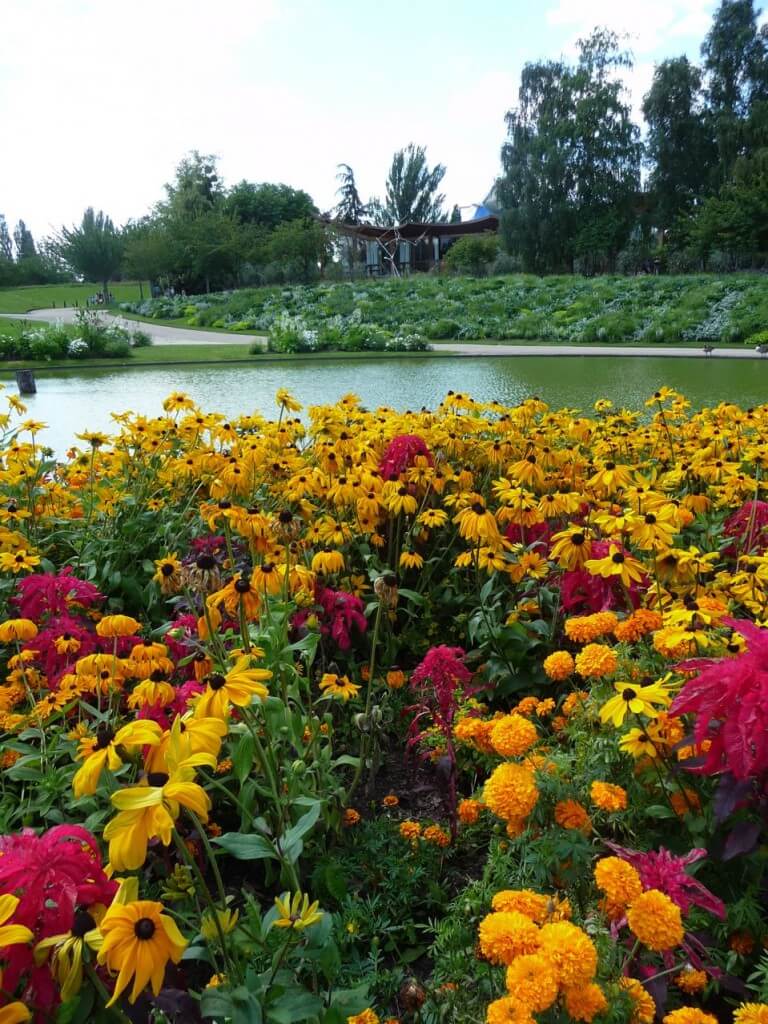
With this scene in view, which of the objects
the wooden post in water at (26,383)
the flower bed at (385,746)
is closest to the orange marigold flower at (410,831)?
the flower bed at (385,746)

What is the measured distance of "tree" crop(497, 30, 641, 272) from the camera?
92.7ft

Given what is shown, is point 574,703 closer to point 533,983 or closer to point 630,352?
point 533,983

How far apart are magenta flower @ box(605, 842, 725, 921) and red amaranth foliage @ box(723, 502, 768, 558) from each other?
1.26 m

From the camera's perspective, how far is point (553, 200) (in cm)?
2836

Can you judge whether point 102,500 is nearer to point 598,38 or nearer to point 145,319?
point 145,319

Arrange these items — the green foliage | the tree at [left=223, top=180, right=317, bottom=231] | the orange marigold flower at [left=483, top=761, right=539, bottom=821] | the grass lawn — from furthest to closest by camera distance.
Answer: the tree at [left=223, top=180, right=317, bottom=231]
the grass lawn
the green foliage
the orange marigold flower at [left=483, top=761, right=539, bottom=821]

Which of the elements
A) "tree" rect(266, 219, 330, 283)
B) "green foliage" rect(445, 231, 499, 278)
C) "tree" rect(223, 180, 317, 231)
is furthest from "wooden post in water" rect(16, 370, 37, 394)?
"tree" rect(223, 180, 317, 231)

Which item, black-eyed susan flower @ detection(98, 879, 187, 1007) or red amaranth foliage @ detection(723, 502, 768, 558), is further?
red amaranth foliage @ detection(723, 502, 768, 558)

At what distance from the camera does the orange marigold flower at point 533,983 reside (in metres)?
0.71

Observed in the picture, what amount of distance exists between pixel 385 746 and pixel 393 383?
6.66 meters

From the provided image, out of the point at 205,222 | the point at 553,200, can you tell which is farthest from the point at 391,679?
the point at 205,222

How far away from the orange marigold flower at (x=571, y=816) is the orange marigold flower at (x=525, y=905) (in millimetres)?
242

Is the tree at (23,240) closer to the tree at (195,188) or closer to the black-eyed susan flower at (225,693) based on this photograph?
the tree at (195,188)

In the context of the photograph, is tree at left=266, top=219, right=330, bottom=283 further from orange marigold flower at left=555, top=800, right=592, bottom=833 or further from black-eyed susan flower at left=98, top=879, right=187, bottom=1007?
black-eyed susan flower at left=98, top=879, right=187, bottom=1007
